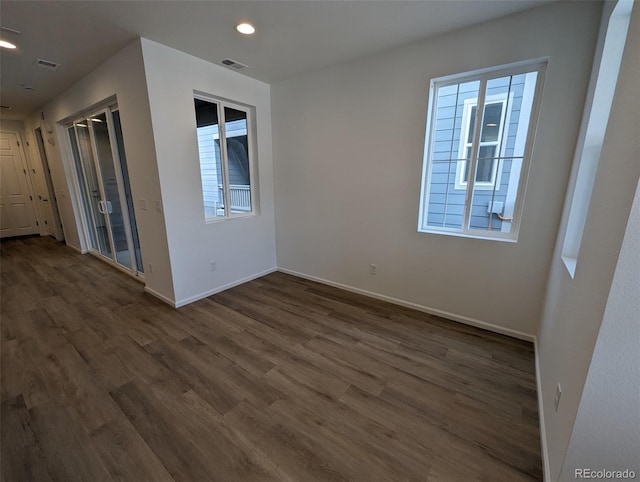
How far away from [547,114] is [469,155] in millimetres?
607

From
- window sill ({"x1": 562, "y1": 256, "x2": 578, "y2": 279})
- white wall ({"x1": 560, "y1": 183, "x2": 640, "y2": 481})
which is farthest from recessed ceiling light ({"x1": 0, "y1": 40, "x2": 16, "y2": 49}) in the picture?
window sill ({"x1": 562, "y1": 256, "x2": 578, "y2": 279})

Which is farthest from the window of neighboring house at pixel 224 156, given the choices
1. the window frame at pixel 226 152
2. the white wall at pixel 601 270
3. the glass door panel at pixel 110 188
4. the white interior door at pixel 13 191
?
the white interior door at pixel 13 191

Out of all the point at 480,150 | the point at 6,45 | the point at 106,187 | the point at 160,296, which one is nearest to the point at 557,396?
the point at 480,150

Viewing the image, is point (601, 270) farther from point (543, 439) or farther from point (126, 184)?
point (126, 184)

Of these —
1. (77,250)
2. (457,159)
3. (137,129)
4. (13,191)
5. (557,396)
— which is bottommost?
(77,250)

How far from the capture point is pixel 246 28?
228 centimetres

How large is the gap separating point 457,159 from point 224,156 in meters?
2.75

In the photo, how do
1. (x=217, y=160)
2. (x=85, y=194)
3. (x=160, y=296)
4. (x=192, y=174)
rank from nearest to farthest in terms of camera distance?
1. (x=192, y=174)
2. (x=160, y=296)
3. (x=217, y=160)
4. (x=85, y=194)

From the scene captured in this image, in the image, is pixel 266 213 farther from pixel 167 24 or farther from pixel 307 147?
pixel 167 24

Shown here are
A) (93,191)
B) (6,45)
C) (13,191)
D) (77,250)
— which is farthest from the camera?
(13,191)

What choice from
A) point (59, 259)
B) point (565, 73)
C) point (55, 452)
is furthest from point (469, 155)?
point (59, 259)

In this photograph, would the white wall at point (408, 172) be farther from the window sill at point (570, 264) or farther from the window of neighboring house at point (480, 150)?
the window sill at point (570, 264)

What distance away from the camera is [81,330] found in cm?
255

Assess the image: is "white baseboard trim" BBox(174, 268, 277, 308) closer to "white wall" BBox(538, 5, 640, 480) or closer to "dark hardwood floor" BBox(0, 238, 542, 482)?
"dark hardwood floor" BBox(0, 238, 542, 482)
